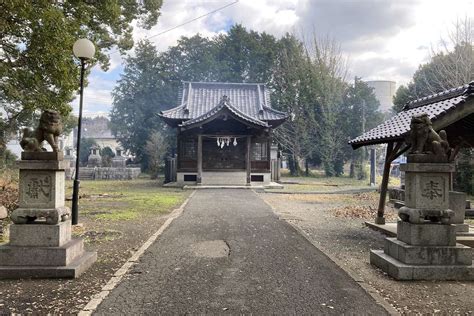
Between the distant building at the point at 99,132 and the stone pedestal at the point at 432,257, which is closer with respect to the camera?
the stone pedestal at the point at 432,257

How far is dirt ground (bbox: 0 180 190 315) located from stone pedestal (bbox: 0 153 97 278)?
0.18 metres

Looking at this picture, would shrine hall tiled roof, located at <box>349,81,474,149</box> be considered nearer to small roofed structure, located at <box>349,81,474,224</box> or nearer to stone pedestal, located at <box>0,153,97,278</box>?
small roofed structure, located at <box>349,81,474,224</box>

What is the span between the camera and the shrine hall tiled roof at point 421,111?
6.73 metres

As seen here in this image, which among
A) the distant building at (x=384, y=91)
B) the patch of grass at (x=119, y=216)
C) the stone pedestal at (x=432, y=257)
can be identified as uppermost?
the distant building at (x=384, y=91)

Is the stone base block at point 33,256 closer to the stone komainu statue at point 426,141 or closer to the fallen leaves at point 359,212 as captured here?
the stone komainu statue at point 426,141

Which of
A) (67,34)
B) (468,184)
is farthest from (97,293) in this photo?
(468,184)

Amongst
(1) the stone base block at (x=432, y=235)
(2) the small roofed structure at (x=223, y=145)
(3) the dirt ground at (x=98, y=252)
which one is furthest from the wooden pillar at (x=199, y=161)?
(1) the stone base block at (x=432, y=235)

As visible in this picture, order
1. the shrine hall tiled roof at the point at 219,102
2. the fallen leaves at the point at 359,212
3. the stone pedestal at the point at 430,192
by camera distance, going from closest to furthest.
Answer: the stone pedestal at the point at 430,192 < the fallen leaves at the point at 359,212 < the shrine hall tiled roof at the point at 219,102

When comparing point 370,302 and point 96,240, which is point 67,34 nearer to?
point 96,240

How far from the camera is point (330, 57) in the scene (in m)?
38.8

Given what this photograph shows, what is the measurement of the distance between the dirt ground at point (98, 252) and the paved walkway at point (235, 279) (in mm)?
414

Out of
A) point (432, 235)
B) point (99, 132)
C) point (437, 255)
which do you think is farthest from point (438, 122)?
point (99, 132)

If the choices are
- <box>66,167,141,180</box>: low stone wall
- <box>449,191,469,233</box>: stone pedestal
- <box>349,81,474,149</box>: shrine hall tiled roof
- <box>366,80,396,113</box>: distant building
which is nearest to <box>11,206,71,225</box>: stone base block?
<box>349,81,474,149</box>: shrine hall tiled roof

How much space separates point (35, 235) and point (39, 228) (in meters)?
0.12
